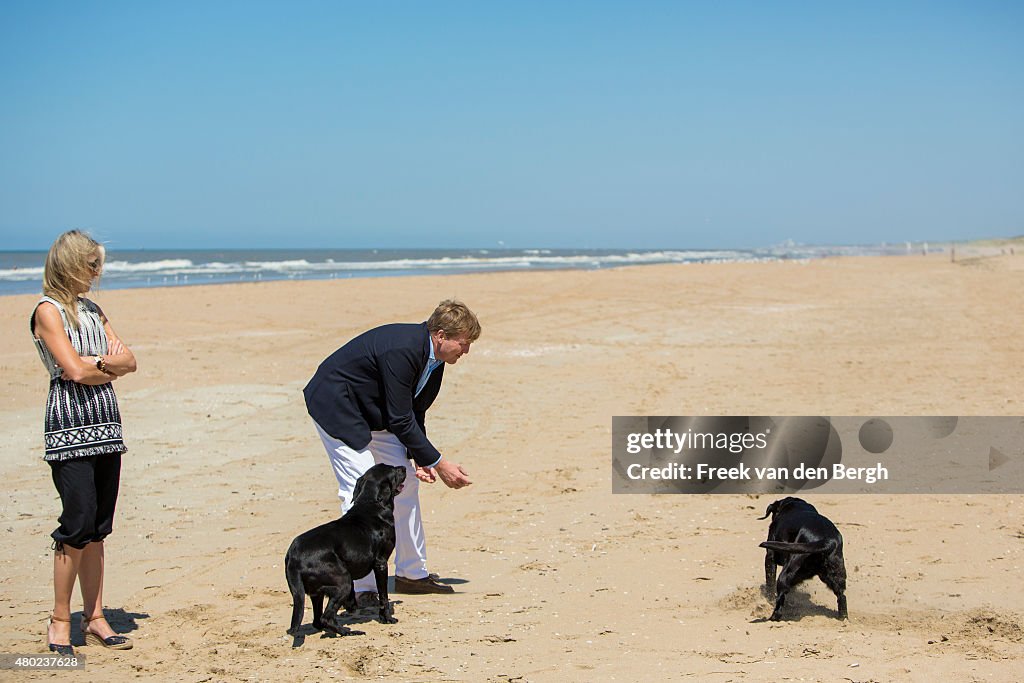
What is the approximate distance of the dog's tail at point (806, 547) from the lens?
5.18m

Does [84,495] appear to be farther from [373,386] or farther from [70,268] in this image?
[373,386]

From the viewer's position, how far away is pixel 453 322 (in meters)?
5.16

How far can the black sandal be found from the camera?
484cm

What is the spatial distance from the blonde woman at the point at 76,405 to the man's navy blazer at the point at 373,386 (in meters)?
1.05

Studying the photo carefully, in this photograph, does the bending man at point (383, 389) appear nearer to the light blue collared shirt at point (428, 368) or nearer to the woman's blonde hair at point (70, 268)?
the light blue collared shirt at point (428, 368)

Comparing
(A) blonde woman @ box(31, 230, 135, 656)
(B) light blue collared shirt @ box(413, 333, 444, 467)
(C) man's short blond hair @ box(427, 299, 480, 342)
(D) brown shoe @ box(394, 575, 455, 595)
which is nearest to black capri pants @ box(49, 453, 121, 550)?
(A) blonde woman @ box(31, 230, 135, 656)

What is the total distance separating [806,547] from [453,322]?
2.24 metres

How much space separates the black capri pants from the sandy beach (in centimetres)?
60

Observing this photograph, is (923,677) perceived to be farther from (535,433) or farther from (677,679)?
(535,433)

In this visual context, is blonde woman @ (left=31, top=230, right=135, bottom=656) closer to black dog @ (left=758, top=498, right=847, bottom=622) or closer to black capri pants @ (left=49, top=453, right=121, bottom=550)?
black capri pants @ (left=49, top=453, right=121, bottom=550)

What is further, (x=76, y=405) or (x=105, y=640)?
(x=105, y=640)

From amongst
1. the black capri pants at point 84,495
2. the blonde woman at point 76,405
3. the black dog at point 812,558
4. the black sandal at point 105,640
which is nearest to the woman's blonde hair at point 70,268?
the blonde woman at point 76,405

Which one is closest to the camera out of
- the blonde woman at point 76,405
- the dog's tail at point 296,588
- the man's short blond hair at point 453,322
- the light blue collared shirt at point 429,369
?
the blonde woman at point 76,405

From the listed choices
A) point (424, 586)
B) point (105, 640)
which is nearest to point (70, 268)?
point (105, 640)
